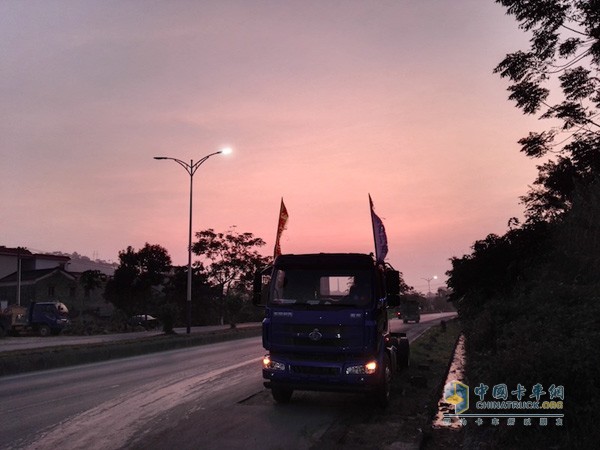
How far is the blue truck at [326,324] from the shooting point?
26.5 feet

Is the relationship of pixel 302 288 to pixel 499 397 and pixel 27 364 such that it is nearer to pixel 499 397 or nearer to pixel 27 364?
pixel 499 397

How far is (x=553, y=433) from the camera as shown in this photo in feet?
18.4

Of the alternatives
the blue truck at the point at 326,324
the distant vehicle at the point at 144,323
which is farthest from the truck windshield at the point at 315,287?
the distant vehicle at the point at 144,323

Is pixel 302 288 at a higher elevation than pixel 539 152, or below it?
below

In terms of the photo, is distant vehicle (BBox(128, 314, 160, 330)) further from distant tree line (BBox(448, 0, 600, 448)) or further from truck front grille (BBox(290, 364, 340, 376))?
truck front grille (BBox(290, 364, 340, 376))

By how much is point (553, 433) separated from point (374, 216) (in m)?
→ 12.4

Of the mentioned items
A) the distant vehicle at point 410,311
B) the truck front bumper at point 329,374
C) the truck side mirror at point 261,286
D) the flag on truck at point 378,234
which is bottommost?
the distant vehicle at point 410,311

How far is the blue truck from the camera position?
318 inches

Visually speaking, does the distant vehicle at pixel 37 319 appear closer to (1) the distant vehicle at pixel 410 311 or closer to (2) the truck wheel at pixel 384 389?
(2) the truck wheel at pixel 384 389

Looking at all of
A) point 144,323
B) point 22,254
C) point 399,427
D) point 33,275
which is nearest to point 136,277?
point 144,323

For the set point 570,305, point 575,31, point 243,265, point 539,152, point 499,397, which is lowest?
point 499,397

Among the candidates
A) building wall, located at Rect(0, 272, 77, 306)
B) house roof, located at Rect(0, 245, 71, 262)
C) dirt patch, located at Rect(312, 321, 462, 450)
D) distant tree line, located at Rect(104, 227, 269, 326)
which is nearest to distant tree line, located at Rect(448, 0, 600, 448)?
dirt patch, located at Rect(312, 321, 462, 450)

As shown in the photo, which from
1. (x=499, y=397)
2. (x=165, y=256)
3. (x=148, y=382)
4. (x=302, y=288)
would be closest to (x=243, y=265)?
(x=165, y=256)

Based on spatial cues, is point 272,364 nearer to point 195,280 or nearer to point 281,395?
point 281,395
